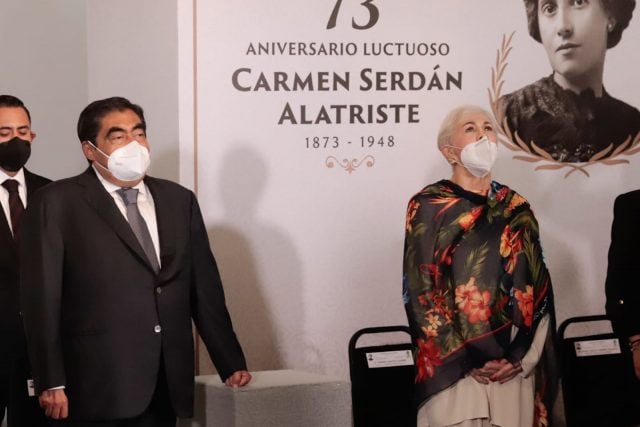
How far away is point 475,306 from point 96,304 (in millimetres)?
1341

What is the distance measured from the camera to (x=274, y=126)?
17.2 feet

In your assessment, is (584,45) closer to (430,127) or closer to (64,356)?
(430,127)

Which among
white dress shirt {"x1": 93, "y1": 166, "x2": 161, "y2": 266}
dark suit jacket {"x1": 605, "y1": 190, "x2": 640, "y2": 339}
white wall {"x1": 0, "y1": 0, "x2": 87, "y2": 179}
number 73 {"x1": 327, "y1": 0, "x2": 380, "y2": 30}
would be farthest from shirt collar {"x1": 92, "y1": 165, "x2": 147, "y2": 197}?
dark suit jacket {"x1": 605, "y1": 190, "x2": 640, "y2": 339}

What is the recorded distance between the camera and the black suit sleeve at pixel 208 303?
385cm

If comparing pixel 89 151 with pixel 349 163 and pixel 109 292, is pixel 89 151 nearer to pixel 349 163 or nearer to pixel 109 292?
pixel 109 292

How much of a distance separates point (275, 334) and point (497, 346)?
1.44 m

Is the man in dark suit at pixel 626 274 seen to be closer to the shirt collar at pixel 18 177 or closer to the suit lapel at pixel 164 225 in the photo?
the suit lapel at pixel 164 225

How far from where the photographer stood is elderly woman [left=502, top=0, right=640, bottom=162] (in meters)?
5.46

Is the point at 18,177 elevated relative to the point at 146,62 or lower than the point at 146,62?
lower

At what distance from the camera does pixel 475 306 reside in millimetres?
4113

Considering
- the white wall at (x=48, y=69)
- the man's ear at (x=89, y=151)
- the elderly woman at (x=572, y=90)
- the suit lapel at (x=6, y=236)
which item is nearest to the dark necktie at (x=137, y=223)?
the man's ear at (x=89, y=151)

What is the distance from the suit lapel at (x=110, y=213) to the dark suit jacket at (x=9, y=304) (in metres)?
0.58

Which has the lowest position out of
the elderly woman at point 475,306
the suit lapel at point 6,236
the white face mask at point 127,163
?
the elderly woman at point 475,306

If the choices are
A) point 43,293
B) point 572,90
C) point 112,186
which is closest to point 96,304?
point 43,293
